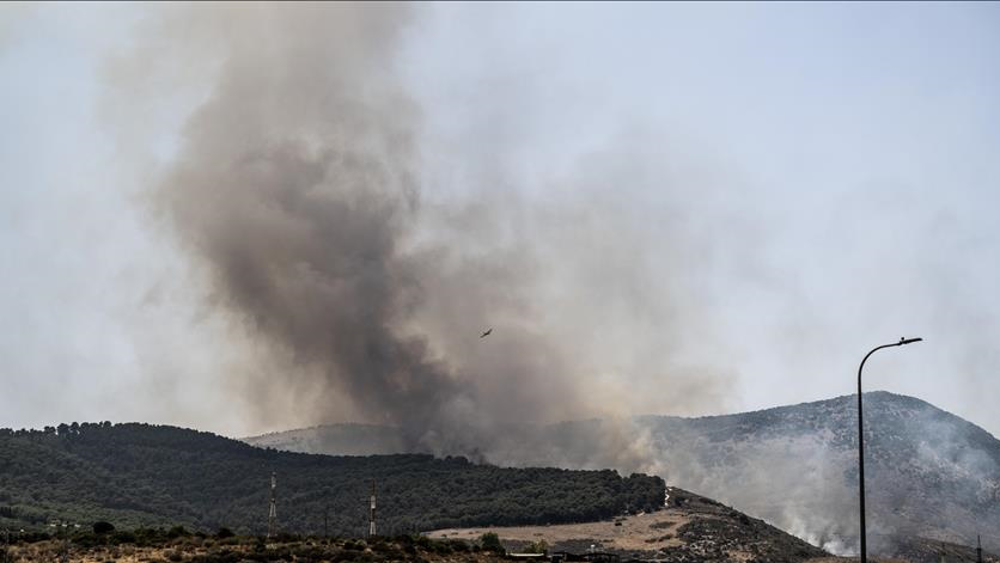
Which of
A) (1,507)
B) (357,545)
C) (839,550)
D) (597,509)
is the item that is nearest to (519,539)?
(597,509)

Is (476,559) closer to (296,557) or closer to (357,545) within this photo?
(357,545)

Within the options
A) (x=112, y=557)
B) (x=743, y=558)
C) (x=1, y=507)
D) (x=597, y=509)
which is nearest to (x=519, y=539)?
(x=597, y=509)

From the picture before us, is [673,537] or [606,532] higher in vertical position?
[606,532]

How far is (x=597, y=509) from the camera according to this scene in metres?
188

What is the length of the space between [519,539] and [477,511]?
80.6ft

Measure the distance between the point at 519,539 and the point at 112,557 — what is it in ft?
320

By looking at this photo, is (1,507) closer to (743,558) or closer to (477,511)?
A: (477,511)

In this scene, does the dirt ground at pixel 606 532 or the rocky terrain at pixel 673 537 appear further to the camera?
the dirt ground at pixel 606 532

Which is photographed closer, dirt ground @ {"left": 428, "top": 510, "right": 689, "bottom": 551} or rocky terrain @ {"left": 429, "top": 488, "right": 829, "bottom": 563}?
rocky terrain @ {"left": 429, "top": 488, "right": 829, "bottom": 563}

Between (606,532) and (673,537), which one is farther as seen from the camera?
(606,532)

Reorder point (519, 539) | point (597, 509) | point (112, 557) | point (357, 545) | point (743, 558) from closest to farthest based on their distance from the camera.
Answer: point (112, 557) → point (357, 545) → point (743, 558) → point (519, 539) → point (597, 509)

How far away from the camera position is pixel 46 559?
8169 centimetres

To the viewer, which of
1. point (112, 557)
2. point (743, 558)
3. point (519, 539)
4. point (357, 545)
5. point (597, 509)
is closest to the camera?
point (112, 557)

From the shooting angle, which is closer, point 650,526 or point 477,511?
point 650,526
